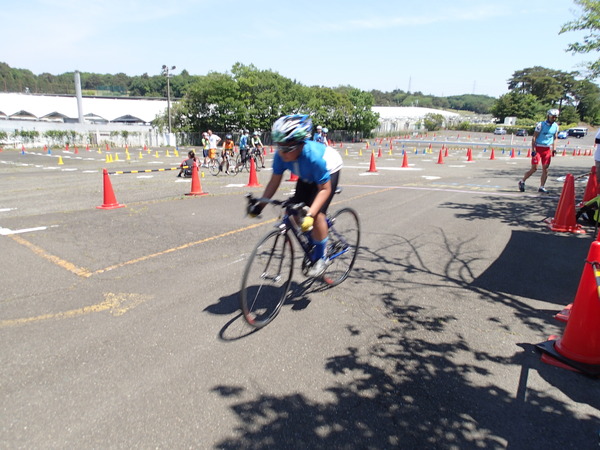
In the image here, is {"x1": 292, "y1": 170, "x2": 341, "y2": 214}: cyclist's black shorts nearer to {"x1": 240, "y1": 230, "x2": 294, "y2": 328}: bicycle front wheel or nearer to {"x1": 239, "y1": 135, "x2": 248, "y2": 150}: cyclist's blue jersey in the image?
{"x1": 240, "y1": 230, "x2": 294, "y2": 328}: bicycle front wheel

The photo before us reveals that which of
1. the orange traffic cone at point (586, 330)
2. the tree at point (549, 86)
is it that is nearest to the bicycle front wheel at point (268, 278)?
the orange traffic cone at point (586, 330)

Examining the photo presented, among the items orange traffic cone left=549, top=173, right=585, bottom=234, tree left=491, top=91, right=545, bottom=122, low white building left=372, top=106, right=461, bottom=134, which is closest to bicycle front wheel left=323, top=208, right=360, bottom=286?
orange traffic cone left=549, top=173, right=585, bottom=234

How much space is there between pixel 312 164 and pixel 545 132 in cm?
926

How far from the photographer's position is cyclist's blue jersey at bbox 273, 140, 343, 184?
390 centimetres

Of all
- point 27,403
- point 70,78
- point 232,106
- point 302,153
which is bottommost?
point 27,403

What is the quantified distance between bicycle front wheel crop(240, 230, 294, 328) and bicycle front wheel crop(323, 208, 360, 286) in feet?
2.42

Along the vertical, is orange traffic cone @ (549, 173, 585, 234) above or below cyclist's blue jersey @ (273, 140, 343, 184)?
below

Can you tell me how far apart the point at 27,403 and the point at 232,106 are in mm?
49816

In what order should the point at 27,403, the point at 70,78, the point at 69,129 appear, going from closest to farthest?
the point at 27,403 < the point at 69,129 < the point at 70,78

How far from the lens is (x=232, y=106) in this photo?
49.6 meters

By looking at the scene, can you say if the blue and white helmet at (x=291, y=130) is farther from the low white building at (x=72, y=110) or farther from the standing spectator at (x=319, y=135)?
the low white building at (x=72, y=110)

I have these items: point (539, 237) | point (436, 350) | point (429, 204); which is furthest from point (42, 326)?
point (429, 204)

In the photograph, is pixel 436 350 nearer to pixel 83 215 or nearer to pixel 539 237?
pixel 539 237

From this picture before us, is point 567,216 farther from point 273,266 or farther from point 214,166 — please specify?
point 214,166
